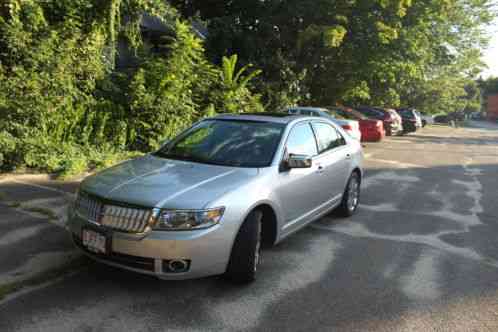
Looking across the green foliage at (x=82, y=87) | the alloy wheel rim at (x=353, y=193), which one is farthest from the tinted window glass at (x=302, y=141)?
the green foliage at (x=82, y=87)

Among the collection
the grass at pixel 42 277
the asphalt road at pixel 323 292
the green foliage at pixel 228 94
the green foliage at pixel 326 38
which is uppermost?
the green foliage at pixel 326 38

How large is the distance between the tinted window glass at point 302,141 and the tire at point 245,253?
1.20 meters

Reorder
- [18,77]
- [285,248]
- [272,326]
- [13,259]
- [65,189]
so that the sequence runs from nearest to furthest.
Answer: [272,326] < [13,259] < [285,248] < [65,189] < [18,77]

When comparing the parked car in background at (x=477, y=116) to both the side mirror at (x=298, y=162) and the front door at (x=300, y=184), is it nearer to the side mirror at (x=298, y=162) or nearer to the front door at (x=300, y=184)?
the front door at (x=300, y=184)

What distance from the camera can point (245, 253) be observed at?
13.0 ft

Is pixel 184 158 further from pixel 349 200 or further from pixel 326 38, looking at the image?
pixel 326 38

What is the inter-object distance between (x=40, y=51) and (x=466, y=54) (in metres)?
28.7

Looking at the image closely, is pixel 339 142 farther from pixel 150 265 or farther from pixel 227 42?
pixel 227 42

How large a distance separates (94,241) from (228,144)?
183 centimetres

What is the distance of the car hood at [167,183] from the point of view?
372 cm

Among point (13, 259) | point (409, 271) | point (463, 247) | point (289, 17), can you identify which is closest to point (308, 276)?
point (409, 271)

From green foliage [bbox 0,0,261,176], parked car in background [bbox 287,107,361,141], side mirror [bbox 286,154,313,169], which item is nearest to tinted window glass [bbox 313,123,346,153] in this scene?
side mirror [bbox 286,154,313,169]

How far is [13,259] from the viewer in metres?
4.32

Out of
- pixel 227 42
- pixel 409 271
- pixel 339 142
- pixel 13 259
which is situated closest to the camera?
pixel 13 259
